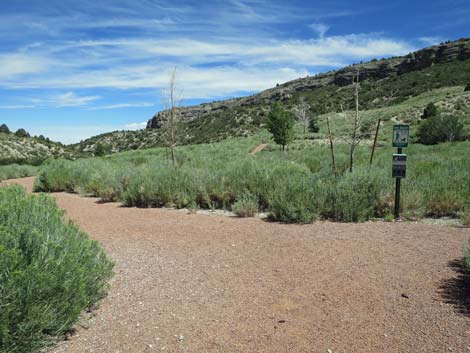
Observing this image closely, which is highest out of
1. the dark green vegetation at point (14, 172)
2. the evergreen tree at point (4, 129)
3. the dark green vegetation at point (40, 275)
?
the evergreen tree at point (4, 129)

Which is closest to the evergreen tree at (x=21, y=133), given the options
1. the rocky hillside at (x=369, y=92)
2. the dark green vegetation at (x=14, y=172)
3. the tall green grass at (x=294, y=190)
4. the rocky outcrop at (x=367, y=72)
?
the rocky hillside at (x=369, y=92)

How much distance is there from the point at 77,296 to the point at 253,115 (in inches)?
3284

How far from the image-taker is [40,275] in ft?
10.5

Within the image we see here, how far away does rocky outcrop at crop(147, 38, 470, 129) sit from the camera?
82.7 meters

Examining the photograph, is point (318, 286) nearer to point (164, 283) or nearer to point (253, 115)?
point (164, 283)

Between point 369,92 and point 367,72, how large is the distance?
33094 mm

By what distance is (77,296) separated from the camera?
11.8 ft

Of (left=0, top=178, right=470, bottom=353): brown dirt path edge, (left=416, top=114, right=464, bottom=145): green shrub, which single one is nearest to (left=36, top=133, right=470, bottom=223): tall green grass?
(left=0, top=178, right=470, bottom=353): brown dirt path edge

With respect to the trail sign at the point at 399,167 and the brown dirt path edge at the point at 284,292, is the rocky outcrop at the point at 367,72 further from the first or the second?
the brown dirt path edge at the point at 284,292

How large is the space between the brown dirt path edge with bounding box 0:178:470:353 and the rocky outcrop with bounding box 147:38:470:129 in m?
52.4

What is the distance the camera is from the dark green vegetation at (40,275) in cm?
311

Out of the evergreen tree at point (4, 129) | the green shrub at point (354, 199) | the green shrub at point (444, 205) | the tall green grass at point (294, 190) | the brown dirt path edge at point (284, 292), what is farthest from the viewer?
the evergreen tree at point (4, 129)

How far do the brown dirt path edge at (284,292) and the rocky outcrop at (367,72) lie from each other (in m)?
52.4

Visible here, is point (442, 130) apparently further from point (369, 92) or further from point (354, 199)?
point (369, 92)
